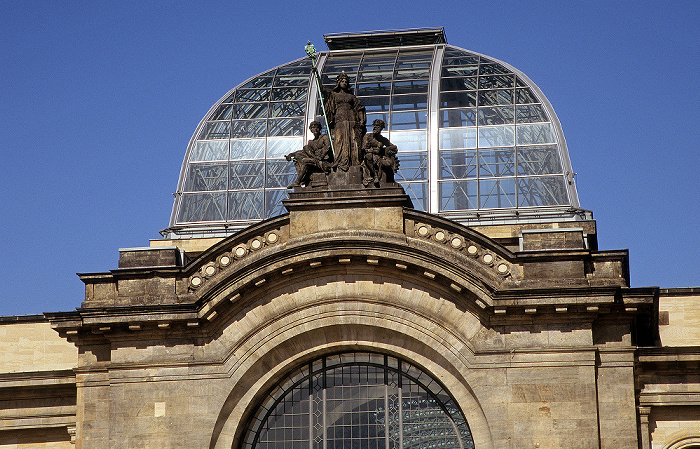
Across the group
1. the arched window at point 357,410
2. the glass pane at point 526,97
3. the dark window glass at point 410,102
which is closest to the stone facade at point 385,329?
the arched window at point 357,410

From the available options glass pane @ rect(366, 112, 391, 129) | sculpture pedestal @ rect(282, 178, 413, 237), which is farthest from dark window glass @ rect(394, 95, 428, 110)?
sculpture pedestal @ rect(282, 178, 413, 237)

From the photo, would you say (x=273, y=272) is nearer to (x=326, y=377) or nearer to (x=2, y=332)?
(x=326, y=377)

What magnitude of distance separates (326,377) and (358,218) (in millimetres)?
4058

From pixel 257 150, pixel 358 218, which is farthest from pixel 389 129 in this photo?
pixel 358 218

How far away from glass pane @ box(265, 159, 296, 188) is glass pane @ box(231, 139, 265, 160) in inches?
21.0

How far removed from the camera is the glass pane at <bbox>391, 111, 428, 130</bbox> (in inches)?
1598

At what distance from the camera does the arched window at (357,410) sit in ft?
109

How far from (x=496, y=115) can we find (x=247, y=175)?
758cm

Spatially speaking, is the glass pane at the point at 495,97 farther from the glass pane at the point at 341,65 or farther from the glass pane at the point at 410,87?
the glass pane at the point at 341,65

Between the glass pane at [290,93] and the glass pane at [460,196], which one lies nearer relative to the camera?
the glass pane at [460,196]

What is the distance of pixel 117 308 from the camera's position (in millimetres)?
33406

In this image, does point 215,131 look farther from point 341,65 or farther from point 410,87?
point 410,87

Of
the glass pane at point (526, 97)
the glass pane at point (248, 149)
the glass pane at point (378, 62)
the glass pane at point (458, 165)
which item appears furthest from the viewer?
the glass pane at point (378, 62)

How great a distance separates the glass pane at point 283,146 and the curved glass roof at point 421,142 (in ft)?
0.10
